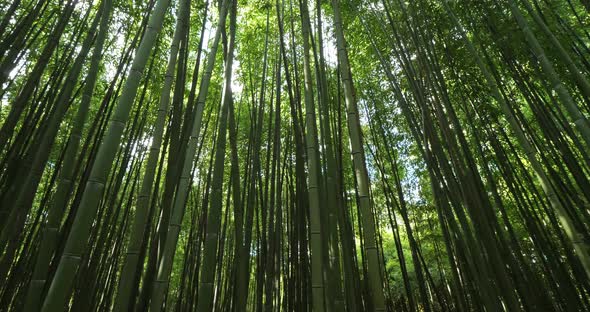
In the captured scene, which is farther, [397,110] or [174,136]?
[397,110]

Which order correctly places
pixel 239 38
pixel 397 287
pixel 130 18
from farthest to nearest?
pixel 397 287, pixel 239 38, pixel 130 18

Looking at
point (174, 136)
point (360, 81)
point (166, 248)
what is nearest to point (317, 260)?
point (166, 248)

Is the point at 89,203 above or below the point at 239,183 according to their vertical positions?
below

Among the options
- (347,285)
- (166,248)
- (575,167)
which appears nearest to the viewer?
(166,248)

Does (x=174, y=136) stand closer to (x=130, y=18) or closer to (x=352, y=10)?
(x=130, y=18)

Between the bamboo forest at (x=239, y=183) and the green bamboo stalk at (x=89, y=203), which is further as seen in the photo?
the bamboo forest at (x=239, y=183)

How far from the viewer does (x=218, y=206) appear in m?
1.59

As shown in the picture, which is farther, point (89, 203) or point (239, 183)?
point (239, 183)

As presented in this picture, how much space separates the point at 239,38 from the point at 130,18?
1654 mm

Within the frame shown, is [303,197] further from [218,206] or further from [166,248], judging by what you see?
[166,248]

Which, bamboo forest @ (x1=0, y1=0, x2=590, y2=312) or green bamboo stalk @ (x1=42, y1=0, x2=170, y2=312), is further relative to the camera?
bamboo forest @ (x1=0, y1=0, x2=590, y2=312)

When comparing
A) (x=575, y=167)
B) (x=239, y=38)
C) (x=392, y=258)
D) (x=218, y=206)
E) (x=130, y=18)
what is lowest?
(x=218, y=206)

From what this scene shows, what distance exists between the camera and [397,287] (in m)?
8.72

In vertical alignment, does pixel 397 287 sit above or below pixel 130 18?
below
